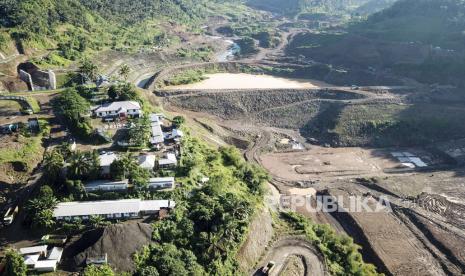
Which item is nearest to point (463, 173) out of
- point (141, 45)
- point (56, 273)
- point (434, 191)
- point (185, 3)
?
point (434, 191)

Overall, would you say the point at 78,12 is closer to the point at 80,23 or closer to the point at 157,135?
the point at 80,23

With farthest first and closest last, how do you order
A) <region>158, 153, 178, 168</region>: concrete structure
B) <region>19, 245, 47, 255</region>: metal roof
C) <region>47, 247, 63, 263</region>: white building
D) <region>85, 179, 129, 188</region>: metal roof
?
<region>158, 153, 178, 168</region>: concrete structure
<region>85, 179, 129, 188</region>: metal roof
<region>19, 245, 47, 255</region>: metal roof
<region>47, 247, 63, 263</region>: white building

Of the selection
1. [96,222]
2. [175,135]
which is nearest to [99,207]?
[96,222]

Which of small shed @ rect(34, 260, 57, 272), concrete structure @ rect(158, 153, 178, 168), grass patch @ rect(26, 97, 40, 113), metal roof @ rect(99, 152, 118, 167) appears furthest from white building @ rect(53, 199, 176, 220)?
grass patch @ rect(26, 97, 40, 113)

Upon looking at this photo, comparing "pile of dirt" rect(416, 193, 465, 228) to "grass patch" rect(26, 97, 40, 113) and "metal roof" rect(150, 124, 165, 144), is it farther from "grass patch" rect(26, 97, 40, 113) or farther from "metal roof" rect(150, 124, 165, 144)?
"grass patch" rect(26, 97, 40, 113)

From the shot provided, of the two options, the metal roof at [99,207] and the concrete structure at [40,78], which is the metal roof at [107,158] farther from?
the concrete structure at [40,78]

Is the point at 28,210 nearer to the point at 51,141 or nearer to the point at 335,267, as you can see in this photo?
the point at 51,141

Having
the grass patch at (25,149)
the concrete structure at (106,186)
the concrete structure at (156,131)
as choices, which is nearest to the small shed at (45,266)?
the concrete structure at (106,186)
